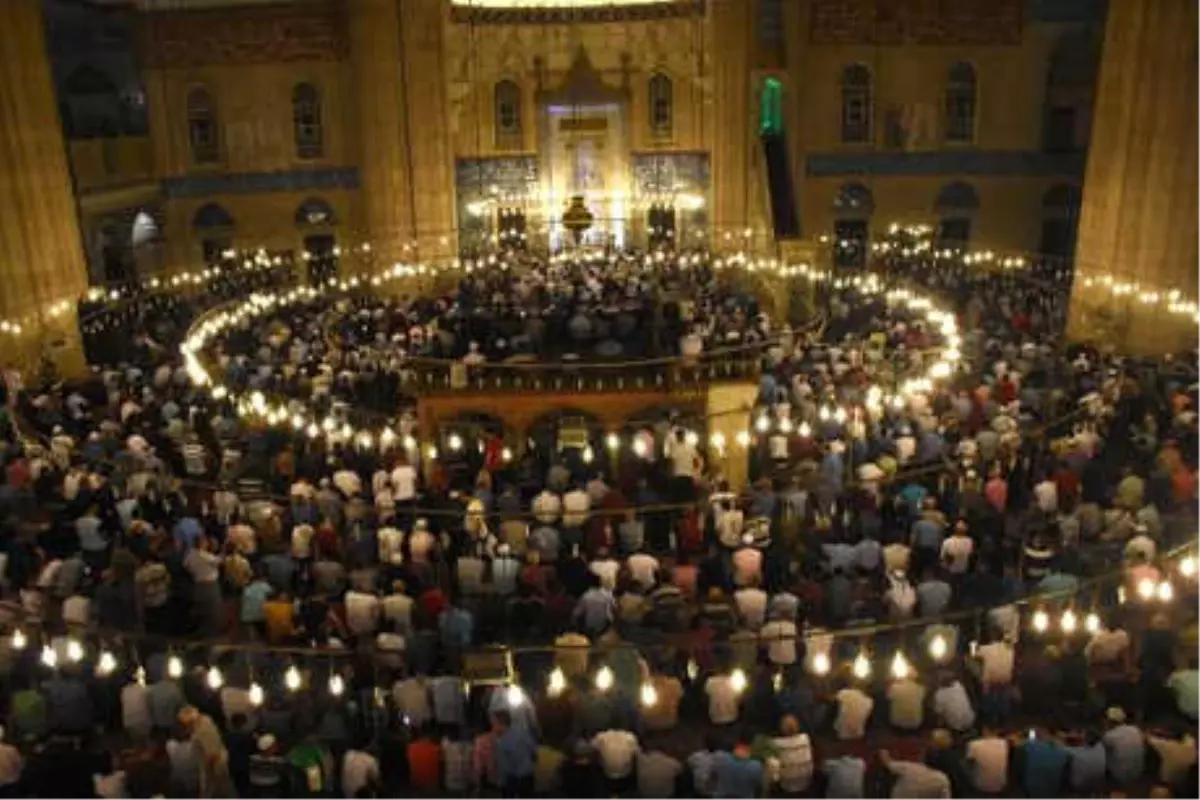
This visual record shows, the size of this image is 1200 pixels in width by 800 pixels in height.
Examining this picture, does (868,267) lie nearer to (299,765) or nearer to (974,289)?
(974,289)

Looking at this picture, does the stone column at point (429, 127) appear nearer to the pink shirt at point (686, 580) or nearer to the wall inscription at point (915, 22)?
the wall inscription at point (915, 22)

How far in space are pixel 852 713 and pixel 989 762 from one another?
1364 millimetres

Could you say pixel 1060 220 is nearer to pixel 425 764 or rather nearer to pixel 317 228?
pixel 317 228

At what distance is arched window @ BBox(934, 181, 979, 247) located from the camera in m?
35.7

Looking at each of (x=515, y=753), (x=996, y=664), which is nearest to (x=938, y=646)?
(x=996, y=664)

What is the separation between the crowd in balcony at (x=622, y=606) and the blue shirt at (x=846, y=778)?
0.07 ft

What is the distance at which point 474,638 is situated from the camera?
1312cm

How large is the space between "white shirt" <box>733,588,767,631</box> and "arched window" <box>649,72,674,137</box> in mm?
26391

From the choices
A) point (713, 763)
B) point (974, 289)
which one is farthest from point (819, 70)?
point (713, 763)

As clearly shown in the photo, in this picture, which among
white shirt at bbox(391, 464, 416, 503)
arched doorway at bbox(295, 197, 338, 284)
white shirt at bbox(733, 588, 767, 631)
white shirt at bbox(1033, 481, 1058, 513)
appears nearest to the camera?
white shirt at bbox(733, 588, 767, 631)

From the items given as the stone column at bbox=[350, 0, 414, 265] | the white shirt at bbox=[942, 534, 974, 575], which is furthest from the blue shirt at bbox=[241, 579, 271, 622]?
the stone column at bbox=[350, 0, 414, 265]

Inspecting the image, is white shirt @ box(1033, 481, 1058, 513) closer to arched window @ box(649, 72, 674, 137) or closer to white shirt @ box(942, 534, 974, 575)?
white shirt @ box(942, 534, 974, 575)

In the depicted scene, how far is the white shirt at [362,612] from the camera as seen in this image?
12.9m

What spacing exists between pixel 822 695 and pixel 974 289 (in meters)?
20.3
